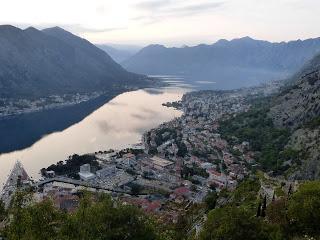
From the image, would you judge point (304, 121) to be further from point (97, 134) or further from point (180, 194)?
point (97, 134)

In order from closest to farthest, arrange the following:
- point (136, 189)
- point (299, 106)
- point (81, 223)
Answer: point (81, 223), point (136, 189), point (299, 106)

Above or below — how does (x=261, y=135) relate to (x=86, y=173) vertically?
above

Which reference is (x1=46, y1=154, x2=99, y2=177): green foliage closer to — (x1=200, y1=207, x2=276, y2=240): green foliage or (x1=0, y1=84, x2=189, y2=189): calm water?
(x1=0, y1=84, x2=189, y2=189): calm water

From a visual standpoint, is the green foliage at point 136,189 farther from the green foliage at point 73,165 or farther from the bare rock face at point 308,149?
the bare rock face at point 308,149

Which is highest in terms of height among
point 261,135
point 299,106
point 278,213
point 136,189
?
point 278,213

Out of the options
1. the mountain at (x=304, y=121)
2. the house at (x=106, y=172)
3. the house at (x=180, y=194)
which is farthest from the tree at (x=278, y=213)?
the house at (x=106, y=172)

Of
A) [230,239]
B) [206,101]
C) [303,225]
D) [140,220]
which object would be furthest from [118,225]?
[206,101]

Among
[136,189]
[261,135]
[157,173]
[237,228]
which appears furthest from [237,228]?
[261,135]

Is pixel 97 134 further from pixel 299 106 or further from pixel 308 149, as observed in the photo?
pixel 308 149

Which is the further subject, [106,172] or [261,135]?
[261,135]

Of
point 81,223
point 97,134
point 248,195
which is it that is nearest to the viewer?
point 81,223
